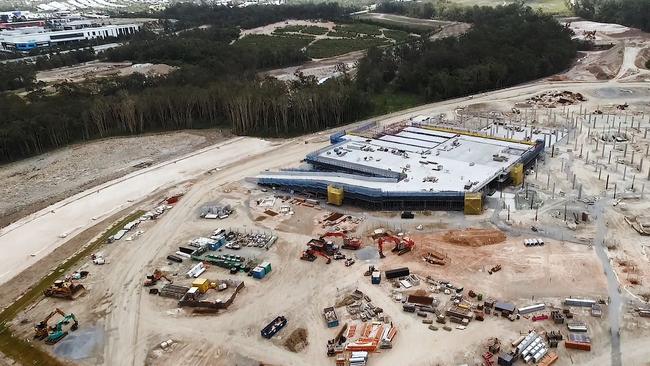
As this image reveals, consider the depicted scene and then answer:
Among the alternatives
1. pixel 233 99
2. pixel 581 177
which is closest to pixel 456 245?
pixel 581 177

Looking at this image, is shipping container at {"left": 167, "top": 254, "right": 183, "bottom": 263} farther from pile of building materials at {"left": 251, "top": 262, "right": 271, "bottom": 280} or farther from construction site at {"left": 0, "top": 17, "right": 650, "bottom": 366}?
pile of building materials at {"left": 251, "top": 262, "right": 271, "bottom": 280}

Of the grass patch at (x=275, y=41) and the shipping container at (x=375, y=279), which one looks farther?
the grass patch at (x=275, y=41)

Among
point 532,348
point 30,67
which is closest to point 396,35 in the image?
point 30,67

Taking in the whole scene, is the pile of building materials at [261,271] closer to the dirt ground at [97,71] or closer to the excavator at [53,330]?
the excavator at [53,330]

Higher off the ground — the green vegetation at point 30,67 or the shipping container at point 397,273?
the green vegetation at point 30,67

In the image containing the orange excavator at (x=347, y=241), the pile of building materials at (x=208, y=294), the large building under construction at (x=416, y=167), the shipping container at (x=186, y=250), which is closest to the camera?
the pile of building materials at (x=208, y=294)

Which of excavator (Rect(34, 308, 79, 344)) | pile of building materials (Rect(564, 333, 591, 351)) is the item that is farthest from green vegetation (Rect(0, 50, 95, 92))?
pile of building materials (Rect(564, 333, 591, 351))

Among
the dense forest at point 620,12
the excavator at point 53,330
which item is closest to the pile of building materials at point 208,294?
the excavator at point 53,330
